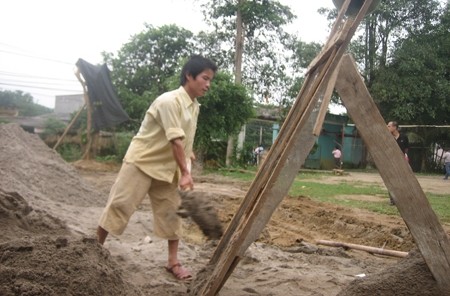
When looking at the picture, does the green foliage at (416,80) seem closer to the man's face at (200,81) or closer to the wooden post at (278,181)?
the man's face at (200,81)

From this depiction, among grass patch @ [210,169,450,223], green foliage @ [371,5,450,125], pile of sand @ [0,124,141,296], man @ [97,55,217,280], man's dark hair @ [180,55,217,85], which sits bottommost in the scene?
grass patch @ [210,169,450,223]

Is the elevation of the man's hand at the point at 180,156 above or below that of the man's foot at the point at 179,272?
above

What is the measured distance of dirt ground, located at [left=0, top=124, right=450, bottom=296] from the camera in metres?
2.22

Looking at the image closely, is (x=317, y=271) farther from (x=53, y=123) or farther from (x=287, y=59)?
(x=287, y=59)

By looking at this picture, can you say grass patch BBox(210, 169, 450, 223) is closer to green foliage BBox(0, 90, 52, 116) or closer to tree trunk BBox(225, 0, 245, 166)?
tree trunk BBox(225, 0, 245, 166)

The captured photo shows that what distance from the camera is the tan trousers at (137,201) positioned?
346 cm

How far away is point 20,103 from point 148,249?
4308 centimetres

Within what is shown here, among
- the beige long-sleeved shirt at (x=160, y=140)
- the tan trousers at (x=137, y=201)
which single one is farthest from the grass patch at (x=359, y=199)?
the beige long-sleeved shirt at (x=160, y=140)

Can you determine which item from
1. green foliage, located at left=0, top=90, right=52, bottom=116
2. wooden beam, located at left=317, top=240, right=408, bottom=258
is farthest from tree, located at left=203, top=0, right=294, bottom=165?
green foliage, located at left=0, top=90, right=52, bottom=116

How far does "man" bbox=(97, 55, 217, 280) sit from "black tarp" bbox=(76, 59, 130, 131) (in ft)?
38.5

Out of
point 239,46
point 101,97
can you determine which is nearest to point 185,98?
point 101,97

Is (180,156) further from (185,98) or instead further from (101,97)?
(101,97)

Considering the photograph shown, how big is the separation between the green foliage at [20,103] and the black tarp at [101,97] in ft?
89.1

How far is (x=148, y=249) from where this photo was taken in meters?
4.31
